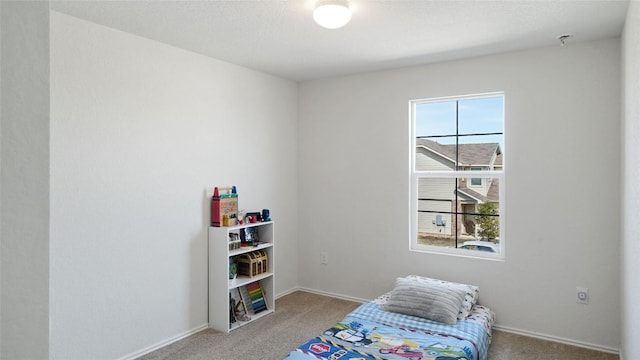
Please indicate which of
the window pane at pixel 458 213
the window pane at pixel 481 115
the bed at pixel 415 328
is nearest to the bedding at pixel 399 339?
the bed at pixel 415 328

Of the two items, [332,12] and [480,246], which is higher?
[332,12]

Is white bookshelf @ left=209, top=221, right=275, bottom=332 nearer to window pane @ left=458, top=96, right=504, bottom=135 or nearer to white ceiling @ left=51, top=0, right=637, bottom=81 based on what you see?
white ceiling @ left=51, top=0, right=637, bottom=81

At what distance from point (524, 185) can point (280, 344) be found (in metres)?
2.47

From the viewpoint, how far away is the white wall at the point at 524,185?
3062 mm

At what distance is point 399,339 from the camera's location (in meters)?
2.76

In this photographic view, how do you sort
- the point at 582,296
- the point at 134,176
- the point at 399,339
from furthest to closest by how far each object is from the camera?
the point at 582,296 → the point at 134,176 → the point at 399,339

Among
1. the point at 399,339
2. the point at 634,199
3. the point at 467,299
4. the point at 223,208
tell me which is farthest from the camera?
the point at 223,208

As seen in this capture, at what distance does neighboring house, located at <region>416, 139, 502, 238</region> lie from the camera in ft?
11.9

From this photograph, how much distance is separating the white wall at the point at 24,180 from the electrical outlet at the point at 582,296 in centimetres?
361

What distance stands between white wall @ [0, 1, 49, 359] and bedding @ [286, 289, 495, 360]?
6.78 feet

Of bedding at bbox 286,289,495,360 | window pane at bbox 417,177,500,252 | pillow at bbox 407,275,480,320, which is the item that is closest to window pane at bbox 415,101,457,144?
window pane at bbox 417,177,500,252

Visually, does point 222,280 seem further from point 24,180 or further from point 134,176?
point 24,180

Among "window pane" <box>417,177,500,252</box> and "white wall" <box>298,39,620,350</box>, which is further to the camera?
"window pane" <box>417,177,500,252</box>

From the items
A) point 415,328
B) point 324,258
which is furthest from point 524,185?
point 324,258
